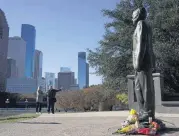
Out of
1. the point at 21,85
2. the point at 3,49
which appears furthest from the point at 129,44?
the point at 21,85

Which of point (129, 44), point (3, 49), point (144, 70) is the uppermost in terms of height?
point (3, 49)

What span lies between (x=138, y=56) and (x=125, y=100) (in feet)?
67.3

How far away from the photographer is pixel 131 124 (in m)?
7.39

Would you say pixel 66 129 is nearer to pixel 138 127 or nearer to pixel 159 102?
pixel 138 127

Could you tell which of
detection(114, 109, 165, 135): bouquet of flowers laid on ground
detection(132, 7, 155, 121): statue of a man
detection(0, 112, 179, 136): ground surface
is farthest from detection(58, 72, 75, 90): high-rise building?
detection(114, 109, 165, 135): bouquet of flowers laid on ground

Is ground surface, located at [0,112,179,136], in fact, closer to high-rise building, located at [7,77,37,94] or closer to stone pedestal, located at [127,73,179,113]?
stone pedestal, located at [127,73,179,113]

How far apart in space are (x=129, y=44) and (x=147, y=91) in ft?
57.4

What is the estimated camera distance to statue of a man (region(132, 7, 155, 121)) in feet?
25.0

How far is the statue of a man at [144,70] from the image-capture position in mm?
7633

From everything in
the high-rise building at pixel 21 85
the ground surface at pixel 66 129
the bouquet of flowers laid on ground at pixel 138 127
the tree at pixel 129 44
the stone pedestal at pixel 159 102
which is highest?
the high-rise building at pixel 21 85

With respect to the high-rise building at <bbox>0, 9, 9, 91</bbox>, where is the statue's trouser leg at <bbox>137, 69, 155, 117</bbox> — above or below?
below

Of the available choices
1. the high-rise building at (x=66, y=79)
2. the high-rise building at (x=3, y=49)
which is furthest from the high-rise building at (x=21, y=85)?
the high-rise building at (x=3, y=49)

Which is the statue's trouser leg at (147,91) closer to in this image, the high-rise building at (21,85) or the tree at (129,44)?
the tree at (129,44)

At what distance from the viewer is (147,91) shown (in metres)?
7.66
